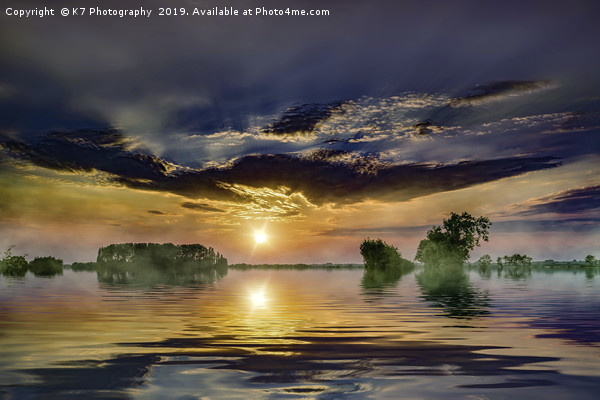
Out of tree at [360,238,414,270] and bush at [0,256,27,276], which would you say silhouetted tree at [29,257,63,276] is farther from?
tree at [360,238,414,270]

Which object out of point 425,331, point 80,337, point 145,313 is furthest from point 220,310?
point 425,331

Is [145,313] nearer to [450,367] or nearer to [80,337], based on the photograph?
[80,337]

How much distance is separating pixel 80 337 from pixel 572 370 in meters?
19.0

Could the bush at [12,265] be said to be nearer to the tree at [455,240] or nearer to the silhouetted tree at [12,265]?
the silhouetted tree at [12,265]

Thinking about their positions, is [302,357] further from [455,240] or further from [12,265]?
[12,265]

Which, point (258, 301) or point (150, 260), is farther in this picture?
point (150, 260)

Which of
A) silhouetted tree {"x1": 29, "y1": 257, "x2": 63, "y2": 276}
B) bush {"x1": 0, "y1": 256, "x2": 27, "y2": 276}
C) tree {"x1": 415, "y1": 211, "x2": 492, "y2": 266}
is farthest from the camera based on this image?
silhouetted tree {"x1": 29, "y1": 257, "x2": 63, "y2": 276}

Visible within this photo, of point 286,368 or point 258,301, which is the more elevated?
point 286,368

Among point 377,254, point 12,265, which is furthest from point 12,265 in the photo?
point 377,254

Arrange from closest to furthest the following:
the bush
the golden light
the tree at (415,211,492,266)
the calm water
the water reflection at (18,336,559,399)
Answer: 1. the calm water
2. the water reflection at (18,336,559,399)
3. the golden light
4. the tree at (415,211,492,266)
5. the bush

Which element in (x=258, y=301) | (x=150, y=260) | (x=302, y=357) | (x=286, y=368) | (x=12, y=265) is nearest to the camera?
(x=286, y=368)

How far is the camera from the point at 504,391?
37.4 ft

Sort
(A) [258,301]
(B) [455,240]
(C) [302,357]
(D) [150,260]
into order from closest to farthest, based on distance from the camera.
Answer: (C) [302,357] < (A) [258,301] < (B) [455,240] < (D) [150,260]

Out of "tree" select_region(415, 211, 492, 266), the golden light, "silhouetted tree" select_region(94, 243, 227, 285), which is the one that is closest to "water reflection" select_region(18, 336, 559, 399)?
the golden light
